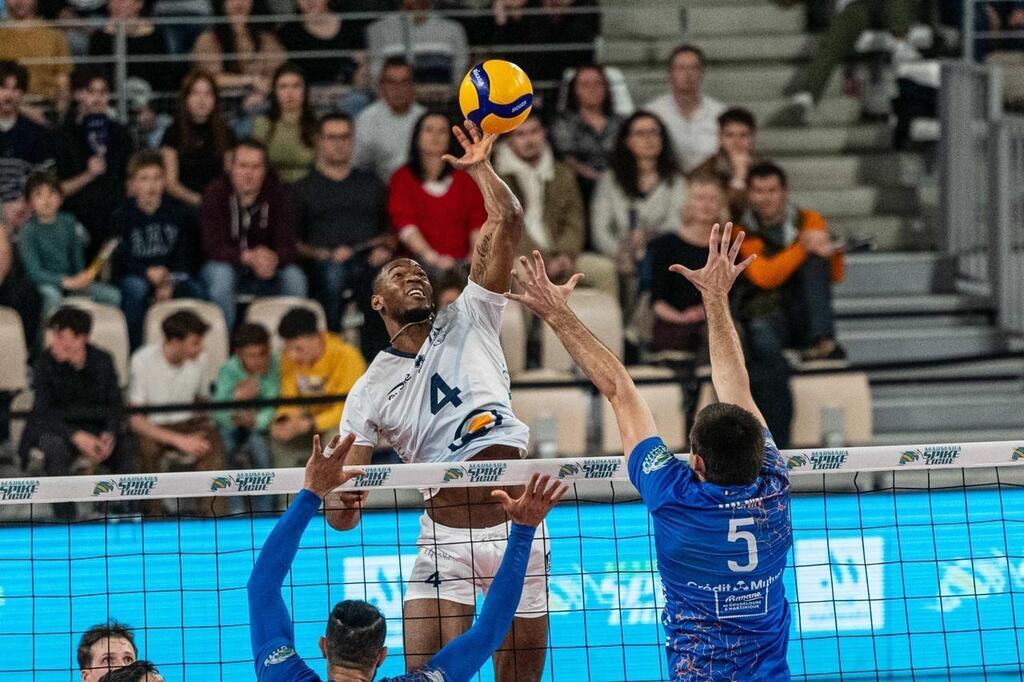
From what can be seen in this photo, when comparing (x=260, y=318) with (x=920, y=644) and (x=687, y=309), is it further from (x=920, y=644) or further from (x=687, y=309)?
(x=920, y=644)

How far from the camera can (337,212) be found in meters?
13.2

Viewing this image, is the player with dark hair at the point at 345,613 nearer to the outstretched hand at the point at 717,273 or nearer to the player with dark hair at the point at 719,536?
the player with dark hair at the point at 719,536

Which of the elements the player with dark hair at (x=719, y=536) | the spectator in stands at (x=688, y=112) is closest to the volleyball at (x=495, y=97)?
the player with dark hair at (x=719, y=536)

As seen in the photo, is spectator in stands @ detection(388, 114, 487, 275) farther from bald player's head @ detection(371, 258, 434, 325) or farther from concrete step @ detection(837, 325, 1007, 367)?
bald player's head @ detection(371, 258, 434, 325)

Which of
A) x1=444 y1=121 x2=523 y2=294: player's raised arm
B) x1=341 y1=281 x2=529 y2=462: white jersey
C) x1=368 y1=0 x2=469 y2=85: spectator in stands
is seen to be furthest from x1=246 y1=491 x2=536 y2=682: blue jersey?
x1=368 y1=0 x2=469 y2=85: spectator in stands

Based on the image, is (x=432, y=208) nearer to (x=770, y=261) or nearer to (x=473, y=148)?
(x=770, y=261)

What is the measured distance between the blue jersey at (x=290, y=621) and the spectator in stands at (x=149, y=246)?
7.45 metres

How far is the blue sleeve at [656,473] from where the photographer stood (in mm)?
5777

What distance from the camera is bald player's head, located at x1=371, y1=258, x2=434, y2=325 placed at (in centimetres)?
712

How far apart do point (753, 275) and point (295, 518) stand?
7.71 metres

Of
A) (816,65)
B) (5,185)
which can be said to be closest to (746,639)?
(5,185)

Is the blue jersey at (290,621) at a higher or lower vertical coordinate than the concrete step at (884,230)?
lower

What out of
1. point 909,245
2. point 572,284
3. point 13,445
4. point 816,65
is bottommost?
point 572,284

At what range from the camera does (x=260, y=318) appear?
12.6m
